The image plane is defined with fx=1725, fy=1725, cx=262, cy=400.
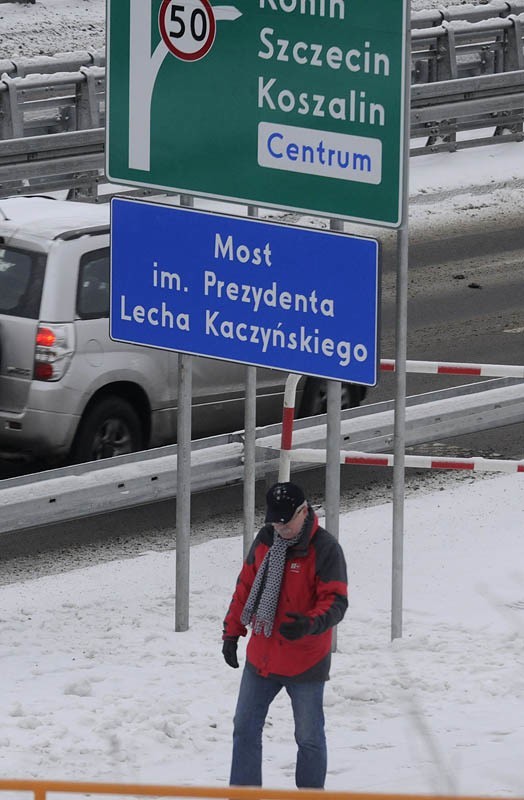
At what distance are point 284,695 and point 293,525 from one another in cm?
216

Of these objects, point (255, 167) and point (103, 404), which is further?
point (103, 404)

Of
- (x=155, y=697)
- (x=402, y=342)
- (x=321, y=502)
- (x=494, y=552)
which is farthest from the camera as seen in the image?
(x=321, y=502)

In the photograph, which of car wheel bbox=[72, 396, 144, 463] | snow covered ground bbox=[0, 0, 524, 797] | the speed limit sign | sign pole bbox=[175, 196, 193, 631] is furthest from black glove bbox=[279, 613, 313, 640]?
car wheel bbox=[72, 396, 144, 463]

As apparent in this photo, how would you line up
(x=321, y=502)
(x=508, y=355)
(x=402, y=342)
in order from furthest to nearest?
(x=508, y=355)
(x=321, y=502)
(x=402, y=342)

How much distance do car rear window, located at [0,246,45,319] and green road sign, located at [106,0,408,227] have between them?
74.0 inches

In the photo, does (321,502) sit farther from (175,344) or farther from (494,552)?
(175,344)

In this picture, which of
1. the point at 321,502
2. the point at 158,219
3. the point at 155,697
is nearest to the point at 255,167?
the point at 158,219

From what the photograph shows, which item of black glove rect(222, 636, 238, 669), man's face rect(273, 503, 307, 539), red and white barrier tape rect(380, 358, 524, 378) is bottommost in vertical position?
black glove rect(222, 636, 238, 669)

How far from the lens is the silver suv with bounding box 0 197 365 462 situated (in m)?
11.6

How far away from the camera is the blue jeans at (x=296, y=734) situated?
7.43m

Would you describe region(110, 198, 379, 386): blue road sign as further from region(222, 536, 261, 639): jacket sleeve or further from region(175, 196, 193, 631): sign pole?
region(222, 536, 261, 639): jacket sleeve

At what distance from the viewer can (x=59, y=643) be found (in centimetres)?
992

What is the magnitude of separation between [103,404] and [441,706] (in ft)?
12.8

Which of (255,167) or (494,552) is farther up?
(255,167)
